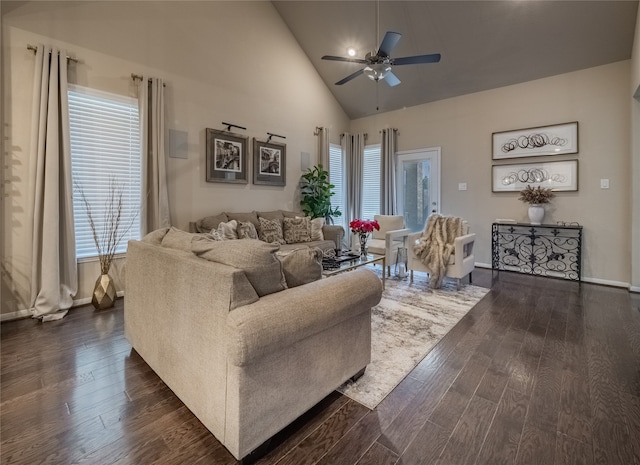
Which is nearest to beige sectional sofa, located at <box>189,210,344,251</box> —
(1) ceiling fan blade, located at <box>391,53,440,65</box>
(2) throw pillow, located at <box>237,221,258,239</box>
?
(2) throw pillow, located at <box>237,221,258,239</box>

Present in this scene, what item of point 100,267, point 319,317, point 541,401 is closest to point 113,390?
point 319,317

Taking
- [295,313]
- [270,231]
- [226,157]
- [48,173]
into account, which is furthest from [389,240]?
[48,173]

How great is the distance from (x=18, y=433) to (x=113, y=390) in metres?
0.42

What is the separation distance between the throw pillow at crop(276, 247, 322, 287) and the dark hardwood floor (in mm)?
740

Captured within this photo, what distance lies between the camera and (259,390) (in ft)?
4.20

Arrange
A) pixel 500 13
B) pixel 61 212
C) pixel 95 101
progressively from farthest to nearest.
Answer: pixel 500 13 → pixel 95 101 → pixel 61 212

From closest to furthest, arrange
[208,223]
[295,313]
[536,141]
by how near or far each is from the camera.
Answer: [295,313]
[208,223]
[536,141]

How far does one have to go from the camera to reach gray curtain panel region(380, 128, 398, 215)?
6035mm

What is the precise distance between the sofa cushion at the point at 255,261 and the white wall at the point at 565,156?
189 inches

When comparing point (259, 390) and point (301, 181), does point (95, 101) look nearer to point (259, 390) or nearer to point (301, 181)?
point (301, 181)

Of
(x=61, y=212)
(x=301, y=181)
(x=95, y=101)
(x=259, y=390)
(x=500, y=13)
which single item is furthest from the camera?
(x=301, y=181)

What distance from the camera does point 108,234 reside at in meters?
3.51

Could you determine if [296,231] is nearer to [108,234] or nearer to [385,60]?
[108,234]

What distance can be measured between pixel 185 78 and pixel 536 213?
532cm
